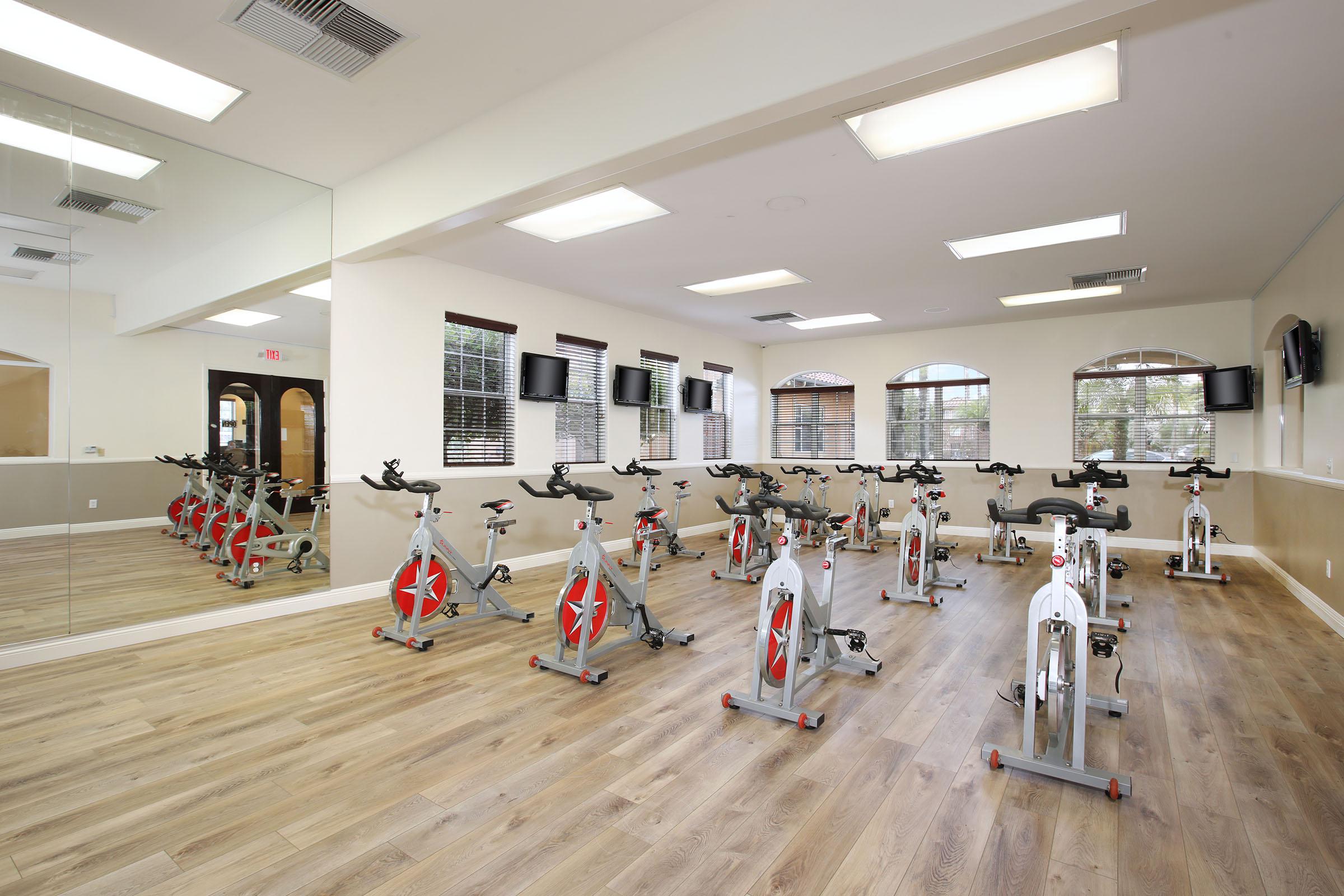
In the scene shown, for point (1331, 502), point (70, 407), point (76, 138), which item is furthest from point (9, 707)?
point (1331, 502)

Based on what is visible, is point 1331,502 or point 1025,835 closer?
point 1025,835

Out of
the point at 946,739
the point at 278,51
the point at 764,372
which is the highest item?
the point at 278,51

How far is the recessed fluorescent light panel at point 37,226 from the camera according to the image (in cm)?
348

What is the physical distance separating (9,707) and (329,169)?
3656 mm

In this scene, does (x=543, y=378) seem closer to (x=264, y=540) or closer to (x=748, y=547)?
(x=748, y=547)

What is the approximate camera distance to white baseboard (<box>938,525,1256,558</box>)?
7.08m

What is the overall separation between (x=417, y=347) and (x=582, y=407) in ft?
6.96

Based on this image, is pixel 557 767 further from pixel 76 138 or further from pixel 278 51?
pixel 76 138

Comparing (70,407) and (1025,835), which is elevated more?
(70,407)

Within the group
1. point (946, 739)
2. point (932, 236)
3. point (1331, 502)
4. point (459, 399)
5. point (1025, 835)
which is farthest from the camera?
point (459, 399)

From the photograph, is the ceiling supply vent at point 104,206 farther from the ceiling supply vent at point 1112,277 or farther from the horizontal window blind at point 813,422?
the horizontal window blind at point 813,422

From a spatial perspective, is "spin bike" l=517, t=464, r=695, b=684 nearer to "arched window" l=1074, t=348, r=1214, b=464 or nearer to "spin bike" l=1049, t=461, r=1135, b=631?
"spin bike" l=1049, t=461, r=1135, b=631

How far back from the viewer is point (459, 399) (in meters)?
5.89

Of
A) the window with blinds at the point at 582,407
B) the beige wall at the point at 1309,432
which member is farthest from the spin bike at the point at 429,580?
the beige wall at the point at 1309,432
